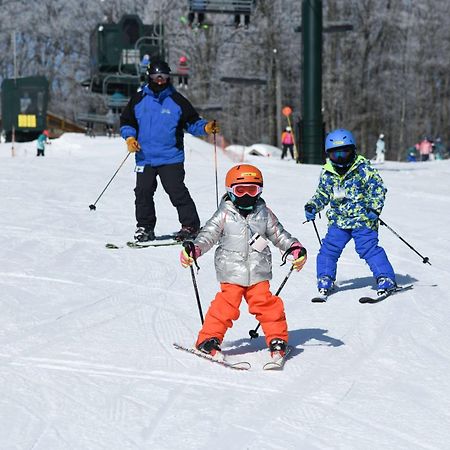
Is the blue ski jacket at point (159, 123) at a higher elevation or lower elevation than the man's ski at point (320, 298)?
higher

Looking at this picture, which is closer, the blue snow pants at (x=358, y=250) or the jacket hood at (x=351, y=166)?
the jacket hood at (x=351, y=166)

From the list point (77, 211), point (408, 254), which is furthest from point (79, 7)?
point (408, 254)

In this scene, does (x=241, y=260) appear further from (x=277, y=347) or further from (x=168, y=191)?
(x=168, y=191)

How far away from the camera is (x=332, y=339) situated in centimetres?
527

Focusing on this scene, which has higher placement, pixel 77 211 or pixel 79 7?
pixel 79 7

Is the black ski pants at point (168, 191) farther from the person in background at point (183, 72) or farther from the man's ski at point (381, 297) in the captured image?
the person in background at point (183, 72)

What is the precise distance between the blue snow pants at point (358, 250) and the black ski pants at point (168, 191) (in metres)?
2.33

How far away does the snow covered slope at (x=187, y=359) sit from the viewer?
3.55 m

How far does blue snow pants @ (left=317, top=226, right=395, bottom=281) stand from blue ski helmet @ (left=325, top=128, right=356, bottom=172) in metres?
0.53

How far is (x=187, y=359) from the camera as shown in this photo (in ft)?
15.3

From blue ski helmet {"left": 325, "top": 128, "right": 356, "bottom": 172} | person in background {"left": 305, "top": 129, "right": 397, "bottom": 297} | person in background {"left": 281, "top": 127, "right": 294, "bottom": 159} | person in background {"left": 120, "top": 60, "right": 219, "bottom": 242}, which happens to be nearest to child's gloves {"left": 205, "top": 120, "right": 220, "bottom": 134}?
person in background {"left": 120, "top": 60, "right": 219, "bottom": 242}

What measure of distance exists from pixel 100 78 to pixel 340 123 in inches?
659

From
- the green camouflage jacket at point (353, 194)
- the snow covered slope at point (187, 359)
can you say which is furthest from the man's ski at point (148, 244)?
the green camouflage jacket at point (353, 194)

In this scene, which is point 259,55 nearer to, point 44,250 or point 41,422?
point 44,250
